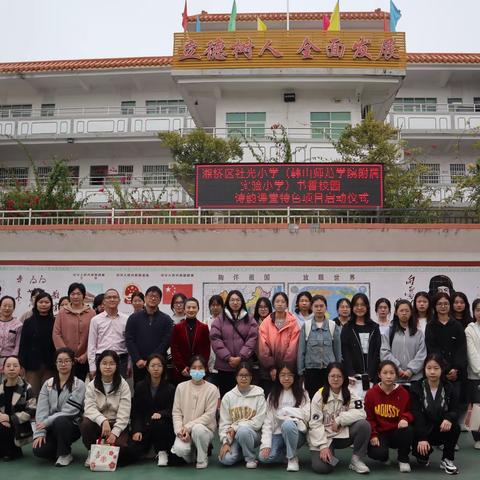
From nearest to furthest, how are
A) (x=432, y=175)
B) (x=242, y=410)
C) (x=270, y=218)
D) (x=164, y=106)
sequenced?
(x=242, y=410), (x=270, y=218), (x=432, y=175), (x=164, y=106)

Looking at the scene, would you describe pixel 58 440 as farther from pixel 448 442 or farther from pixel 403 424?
pixel 448 442

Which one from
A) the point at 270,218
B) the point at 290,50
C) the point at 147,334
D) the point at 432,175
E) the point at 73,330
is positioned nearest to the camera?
the point at 147,334

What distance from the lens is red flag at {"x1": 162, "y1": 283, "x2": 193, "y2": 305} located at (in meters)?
9.83

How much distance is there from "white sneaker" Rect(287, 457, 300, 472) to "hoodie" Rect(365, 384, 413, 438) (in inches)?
27.7

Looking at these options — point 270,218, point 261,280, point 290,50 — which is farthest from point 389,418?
point 290,50

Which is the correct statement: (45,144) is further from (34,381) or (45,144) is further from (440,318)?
(440,318)

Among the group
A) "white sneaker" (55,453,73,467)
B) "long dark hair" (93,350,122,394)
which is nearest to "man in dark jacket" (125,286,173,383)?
"long dark hair" (93,350,122,394)

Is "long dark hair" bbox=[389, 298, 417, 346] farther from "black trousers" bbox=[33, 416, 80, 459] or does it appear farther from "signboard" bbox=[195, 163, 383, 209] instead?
"signboard" bbox=[195, 163, 383, 209]

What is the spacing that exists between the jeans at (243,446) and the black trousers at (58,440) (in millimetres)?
1384

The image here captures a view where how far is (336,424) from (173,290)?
Result: 5.30m

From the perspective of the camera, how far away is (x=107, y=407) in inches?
206

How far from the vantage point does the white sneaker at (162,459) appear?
5084mm

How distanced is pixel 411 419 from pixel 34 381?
3874 mm

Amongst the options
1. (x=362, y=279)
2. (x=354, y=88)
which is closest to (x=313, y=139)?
(x=354, y=88)
